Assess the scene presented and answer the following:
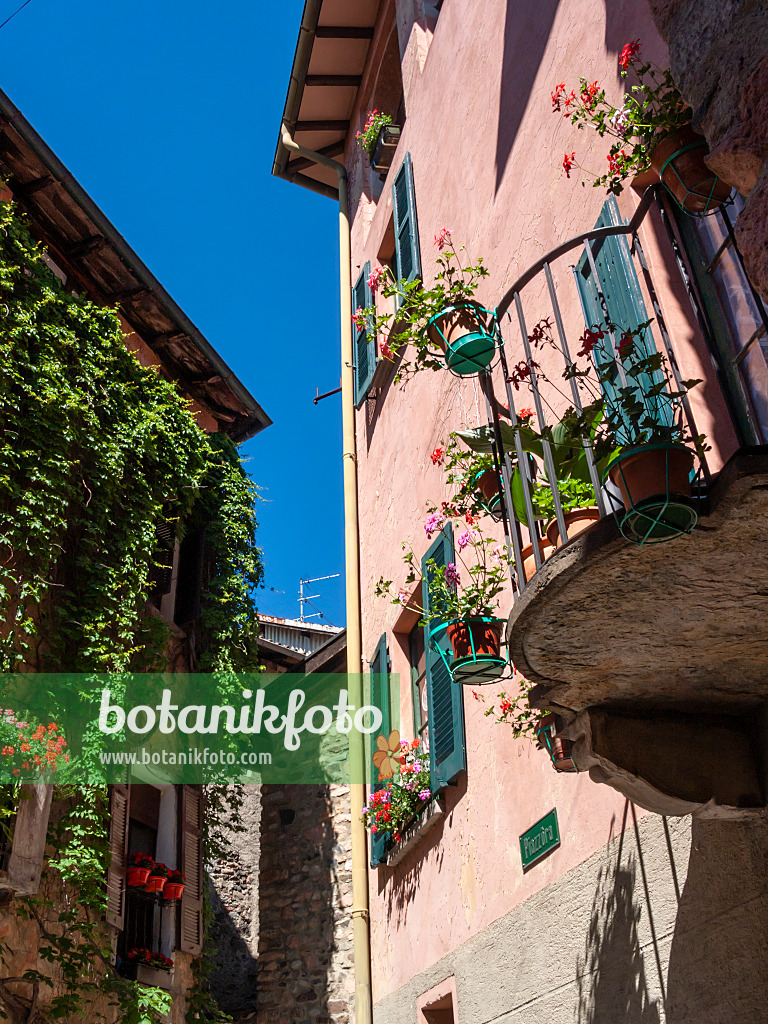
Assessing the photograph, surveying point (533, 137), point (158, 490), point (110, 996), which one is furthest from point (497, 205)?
point (110, 996)

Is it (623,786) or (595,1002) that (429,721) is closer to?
A: (595,1002)

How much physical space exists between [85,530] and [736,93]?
8112 mm

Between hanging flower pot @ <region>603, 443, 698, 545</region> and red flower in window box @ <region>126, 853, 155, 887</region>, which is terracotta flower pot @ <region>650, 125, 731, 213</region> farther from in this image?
red flower in window box @ <region>126, 853, 155, 887</region>

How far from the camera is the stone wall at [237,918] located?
12.3m

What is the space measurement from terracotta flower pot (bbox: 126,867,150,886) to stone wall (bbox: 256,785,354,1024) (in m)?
2.11

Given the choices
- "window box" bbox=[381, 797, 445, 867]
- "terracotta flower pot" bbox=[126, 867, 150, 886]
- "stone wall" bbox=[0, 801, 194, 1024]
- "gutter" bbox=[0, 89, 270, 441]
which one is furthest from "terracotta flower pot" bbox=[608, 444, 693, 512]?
"gutter" bbox=[0, 89, 270, 441]

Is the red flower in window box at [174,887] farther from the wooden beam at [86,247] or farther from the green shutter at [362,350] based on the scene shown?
the wooden beam at [86,247]

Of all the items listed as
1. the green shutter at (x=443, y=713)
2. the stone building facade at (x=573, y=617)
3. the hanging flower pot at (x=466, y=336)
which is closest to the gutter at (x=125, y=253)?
the stone building facade at (x=573, y=617)

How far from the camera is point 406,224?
7.84 m

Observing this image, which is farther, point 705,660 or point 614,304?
point 614,304

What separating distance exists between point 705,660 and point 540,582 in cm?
66

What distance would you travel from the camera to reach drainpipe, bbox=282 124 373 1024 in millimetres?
6820

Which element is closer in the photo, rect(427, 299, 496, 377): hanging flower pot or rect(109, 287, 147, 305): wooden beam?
rect(427, 299, 496, 377): hanging flower pot

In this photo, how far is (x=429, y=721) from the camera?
5.96 metres
